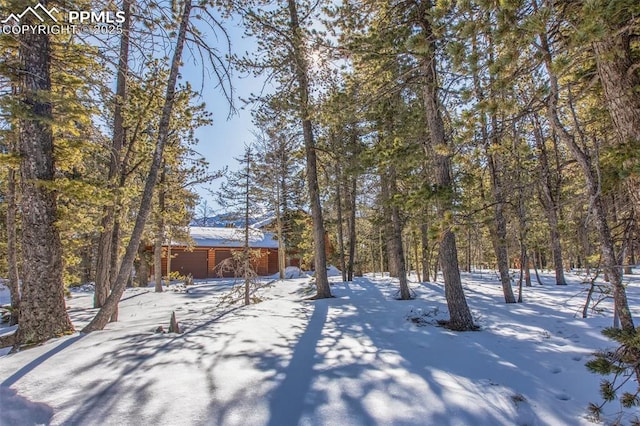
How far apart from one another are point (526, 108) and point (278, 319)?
5.82m

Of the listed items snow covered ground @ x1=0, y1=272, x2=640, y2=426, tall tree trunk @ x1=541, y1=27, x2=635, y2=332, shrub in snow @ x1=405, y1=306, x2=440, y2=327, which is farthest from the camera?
shrub in snow @ x1=405, y1=306, x2=440, y2=327

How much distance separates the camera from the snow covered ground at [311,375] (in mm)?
2691

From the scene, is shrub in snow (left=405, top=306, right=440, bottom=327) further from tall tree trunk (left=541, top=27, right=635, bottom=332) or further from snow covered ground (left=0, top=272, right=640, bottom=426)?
tall tree trunk (left=541, top=27, right=635, bottom=332)

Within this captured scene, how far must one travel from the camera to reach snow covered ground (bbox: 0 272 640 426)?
269 centimetres

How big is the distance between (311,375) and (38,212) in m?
5.05

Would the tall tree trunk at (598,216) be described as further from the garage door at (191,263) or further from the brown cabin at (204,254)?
the garage door at (191,263)

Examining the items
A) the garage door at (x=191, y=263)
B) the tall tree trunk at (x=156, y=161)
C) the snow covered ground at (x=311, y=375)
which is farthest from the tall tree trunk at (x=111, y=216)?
the garage door at (x=191, y=263)

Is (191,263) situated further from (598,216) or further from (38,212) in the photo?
(598,216)

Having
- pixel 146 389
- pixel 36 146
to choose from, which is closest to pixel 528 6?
pixel 146 389

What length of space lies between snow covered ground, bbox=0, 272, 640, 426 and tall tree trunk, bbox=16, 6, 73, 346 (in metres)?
0.68

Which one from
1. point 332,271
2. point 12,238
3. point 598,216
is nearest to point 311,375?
point 598,216

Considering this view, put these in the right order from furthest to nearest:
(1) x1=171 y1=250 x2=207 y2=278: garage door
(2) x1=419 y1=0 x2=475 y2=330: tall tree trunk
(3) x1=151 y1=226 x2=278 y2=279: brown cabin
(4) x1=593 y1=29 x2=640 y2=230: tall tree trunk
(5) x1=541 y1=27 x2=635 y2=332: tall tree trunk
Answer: (1) x1=171 y1=250 x2=207 y2=278: garage door → (3) x1=151 y1=226 x2=278 y2=279: brown cabin → (2) x1=419 y1=0 x2=475 y2=330: tall tree trunk → (5) x1=541 y1=27 x2=635 y2=332: tall tree trunk → (4) x1=593 y1=29 x2=640 y2=230: tall tree trunk

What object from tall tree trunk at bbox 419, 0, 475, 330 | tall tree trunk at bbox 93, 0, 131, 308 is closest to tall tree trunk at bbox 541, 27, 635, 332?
tall tree trunk at bbox 419, 0, 475, 330

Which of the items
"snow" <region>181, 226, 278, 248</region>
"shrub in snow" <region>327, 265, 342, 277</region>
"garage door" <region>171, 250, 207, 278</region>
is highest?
"snow" <region>181, 226, 278, 248</region>
